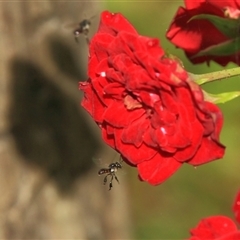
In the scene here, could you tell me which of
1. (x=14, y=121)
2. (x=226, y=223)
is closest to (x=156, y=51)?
(x=226, y=223)

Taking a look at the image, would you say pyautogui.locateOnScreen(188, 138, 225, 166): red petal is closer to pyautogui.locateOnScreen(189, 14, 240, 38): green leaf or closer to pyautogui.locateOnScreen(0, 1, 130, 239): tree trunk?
pyautogui.locateOnScreen(189, 14, 240, 38): green leaf

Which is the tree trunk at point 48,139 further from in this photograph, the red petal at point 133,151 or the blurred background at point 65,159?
the red petal at point 133,151

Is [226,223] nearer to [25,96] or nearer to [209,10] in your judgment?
[209,10]

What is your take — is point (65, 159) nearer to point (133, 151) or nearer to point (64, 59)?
point (64, 59)

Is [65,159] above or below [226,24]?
below

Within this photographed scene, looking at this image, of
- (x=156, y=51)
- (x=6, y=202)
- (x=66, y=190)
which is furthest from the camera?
(x=66, y=190)

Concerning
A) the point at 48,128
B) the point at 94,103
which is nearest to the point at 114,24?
the point at 94,103
